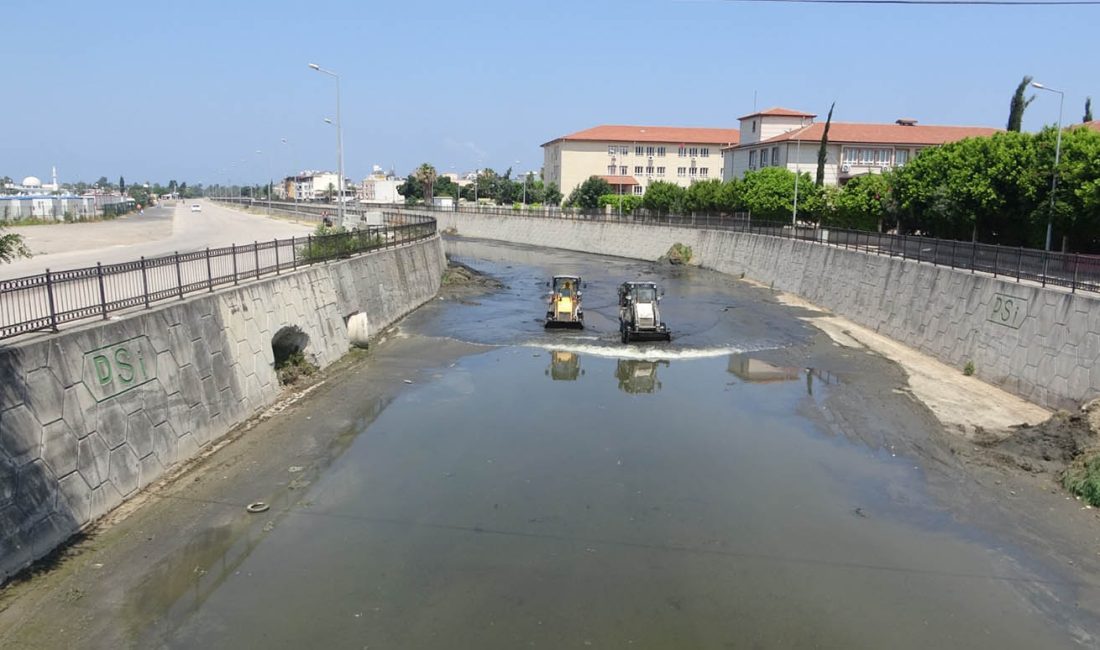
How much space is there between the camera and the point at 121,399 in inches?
511

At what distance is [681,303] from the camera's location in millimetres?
40031

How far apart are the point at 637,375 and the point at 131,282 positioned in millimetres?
14216

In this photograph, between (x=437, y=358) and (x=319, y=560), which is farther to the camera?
(x=437, y=358)

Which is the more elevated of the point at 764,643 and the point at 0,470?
the point at 0,470

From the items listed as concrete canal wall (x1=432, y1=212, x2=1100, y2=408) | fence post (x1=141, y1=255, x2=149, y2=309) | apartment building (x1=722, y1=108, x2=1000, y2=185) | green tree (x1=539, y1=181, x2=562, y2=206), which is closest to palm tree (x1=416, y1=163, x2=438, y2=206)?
green tree (x1=539, y1=181, x2=562, y2=206)

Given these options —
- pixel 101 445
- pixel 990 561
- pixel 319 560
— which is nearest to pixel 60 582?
pixel 101 445

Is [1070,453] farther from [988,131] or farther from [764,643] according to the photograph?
[988,131]

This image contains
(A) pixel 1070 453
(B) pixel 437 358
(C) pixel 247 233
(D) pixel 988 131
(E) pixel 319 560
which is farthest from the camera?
(D) pixel 988 131

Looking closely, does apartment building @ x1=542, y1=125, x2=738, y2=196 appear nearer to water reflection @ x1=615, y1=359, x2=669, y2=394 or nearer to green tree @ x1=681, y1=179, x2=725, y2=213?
green tree @ x1=681, y1=179, x2=725, y2=213

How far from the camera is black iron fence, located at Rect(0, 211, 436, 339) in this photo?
11945 mm

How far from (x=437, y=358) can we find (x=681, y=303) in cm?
1814

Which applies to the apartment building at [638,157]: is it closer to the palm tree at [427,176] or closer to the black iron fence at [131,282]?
the palm tree at [427,176]

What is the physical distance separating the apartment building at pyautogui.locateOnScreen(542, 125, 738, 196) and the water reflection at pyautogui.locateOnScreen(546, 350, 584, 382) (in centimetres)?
8855

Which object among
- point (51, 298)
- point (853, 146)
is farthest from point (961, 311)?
point (853, 146)
